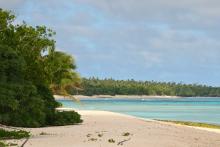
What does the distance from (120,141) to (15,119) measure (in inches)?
407

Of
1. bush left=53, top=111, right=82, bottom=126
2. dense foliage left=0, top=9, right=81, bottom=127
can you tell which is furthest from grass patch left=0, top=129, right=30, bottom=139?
bush left=53, top=111, right=82, bottom=126

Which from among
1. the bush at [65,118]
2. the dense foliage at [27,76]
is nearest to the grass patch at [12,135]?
the dense foliage at [27,76]

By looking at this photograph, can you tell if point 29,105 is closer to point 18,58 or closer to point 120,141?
point 18,58

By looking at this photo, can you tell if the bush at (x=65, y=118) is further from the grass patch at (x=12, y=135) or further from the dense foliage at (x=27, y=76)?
the grass patch at (x=12, y=135)

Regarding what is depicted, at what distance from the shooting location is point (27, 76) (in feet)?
98.6

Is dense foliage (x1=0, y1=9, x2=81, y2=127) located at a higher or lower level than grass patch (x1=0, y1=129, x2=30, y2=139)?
higher

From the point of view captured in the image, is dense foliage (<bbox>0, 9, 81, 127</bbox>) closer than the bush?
Yes

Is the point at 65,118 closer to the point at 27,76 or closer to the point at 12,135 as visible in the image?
the point at 27,76

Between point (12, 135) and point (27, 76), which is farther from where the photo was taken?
point (27, 76)

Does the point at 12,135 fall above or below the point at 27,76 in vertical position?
below

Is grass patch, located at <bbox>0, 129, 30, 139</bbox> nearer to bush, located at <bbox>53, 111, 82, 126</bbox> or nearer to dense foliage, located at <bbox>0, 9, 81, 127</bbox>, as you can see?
dense foliage, located at <bbox>0, 9, 81, 127</bbox>

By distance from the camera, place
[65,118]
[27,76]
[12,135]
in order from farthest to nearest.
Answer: [65,118] < [27,76] < [12,135]

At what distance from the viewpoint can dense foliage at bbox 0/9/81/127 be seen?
81.1 ft

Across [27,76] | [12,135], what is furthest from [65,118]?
[12,135]
